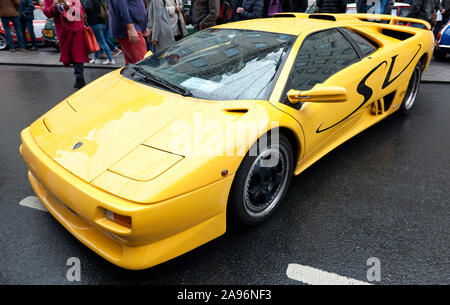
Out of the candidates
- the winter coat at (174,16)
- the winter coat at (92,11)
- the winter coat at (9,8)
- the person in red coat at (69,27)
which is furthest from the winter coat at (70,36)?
the winter coat at (9,8)

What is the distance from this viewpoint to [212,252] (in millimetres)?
2041

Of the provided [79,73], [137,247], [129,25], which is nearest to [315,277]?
[137,247]

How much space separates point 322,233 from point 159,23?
12.8 feet

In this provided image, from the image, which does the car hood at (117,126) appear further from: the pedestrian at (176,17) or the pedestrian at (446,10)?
the pedestrian at (446,10)

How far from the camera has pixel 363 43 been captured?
3.20 meters

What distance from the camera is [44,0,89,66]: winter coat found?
14.4 ft

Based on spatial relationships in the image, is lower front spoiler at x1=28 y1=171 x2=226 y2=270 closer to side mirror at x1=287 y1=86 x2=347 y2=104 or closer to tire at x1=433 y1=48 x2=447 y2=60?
side mirror at x1=287 y1=86 x2=347 y2=104

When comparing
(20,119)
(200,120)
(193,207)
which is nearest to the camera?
(193,207)

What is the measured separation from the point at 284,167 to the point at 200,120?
2.34ft

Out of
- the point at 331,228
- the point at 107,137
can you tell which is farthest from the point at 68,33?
the point at 331,228

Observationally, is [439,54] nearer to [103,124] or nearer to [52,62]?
[103,124]

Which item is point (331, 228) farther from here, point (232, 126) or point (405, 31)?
point (405, 31)

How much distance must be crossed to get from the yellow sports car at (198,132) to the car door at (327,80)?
0.01 m

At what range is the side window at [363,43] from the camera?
122 inches
